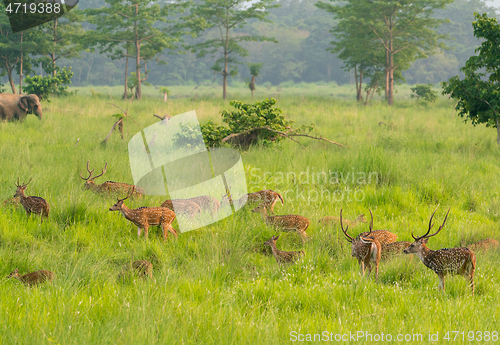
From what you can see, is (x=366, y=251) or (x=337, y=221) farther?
(x=337, y=221)

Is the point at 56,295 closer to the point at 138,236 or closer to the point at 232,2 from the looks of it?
the point at 138,236

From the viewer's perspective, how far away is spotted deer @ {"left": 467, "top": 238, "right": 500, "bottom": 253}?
4.82 metres

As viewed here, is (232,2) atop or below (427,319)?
atop

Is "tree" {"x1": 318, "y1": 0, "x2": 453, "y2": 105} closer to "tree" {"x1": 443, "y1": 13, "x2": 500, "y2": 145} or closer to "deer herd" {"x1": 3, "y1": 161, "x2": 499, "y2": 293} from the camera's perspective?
"tree" {"x1": 443, "y1": 13, "x2": 500, "y2": 145}

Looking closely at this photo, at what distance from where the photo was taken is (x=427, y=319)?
3.23 m

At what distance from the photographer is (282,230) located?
5.36m

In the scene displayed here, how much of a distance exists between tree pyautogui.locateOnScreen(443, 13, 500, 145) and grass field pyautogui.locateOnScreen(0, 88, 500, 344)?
147 cm

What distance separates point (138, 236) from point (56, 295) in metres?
1.79

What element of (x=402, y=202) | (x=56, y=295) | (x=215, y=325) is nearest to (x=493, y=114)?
(x=402, y=202)

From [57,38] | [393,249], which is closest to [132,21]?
[57,38]

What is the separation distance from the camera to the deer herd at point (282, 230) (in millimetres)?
3885

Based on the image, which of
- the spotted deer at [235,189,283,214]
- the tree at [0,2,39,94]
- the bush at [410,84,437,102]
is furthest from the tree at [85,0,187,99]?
the spotted deer at [235,189,283,214]

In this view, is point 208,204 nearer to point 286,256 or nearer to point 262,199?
point 262,199

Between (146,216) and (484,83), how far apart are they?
30.8 feet
